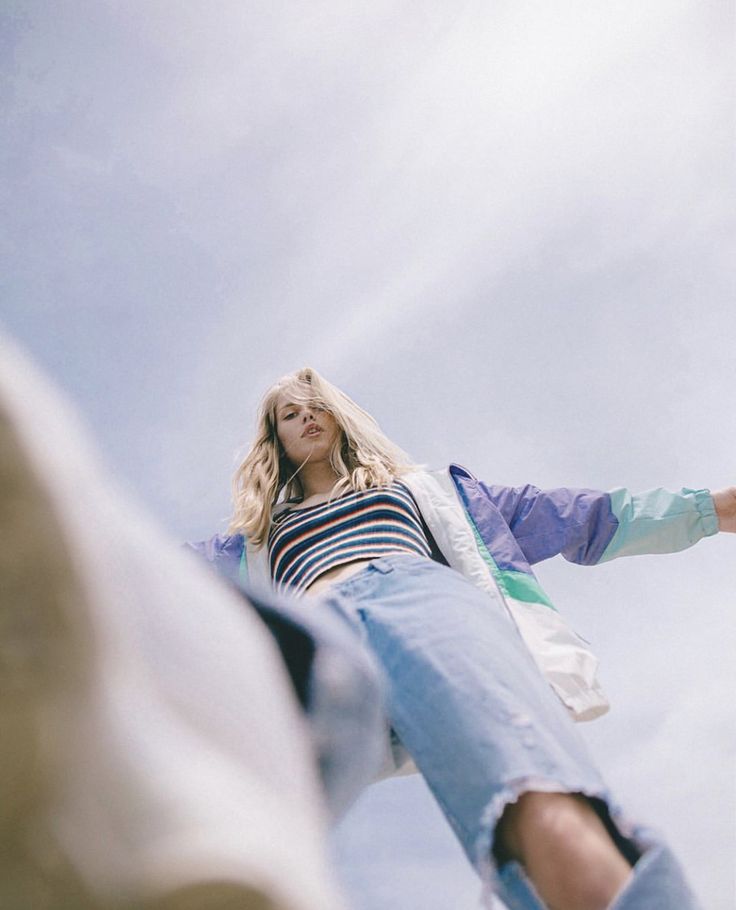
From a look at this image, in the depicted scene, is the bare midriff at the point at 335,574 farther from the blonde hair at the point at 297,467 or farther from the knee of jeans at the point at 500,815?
the knee of jeans at the point at 500,815

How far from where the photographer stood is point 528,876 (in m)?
1.01

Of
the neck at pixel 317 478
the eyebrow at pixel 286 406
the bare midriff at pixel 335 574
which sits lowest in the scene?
the bare midriff at pixel 335 574

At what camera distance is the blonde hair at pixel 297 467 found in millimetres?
1996

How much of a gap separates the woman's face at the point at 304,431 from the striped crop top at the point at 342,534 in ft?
0.71

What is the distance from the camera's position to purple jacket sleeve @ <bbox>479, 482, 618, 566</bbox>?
6.89 ft

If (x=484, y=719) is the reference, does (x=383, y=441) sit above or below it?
above

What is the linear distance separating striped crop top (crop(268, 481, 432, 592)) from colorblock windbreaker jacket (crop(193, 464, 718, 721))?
6 cm

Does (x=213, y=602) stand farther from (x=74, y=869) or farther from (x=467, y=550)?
(x=467, y=550)

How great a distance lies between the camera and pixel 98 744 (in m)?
0.28

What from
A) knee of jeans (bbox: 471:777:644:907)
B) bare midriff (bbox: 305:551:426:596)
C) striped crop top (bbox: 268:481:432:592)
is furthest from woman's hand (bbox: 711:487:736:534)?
knee of jeans (bbox: 471:777:644:907)

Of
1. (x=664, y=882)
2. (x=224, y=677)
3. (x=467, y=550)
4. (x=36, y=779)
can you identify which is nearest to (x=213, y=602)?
(x=224, y=677)

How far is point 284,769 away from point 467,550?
154cm

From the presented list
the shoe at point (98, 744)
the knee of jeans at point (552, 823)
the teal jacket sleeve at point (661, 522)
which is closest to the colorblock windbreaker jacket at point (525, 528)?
the teal jacket sleeve at point (661, 522)

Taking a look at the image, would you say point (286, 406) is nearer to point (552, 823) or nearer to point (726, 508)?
point (726, 508)
